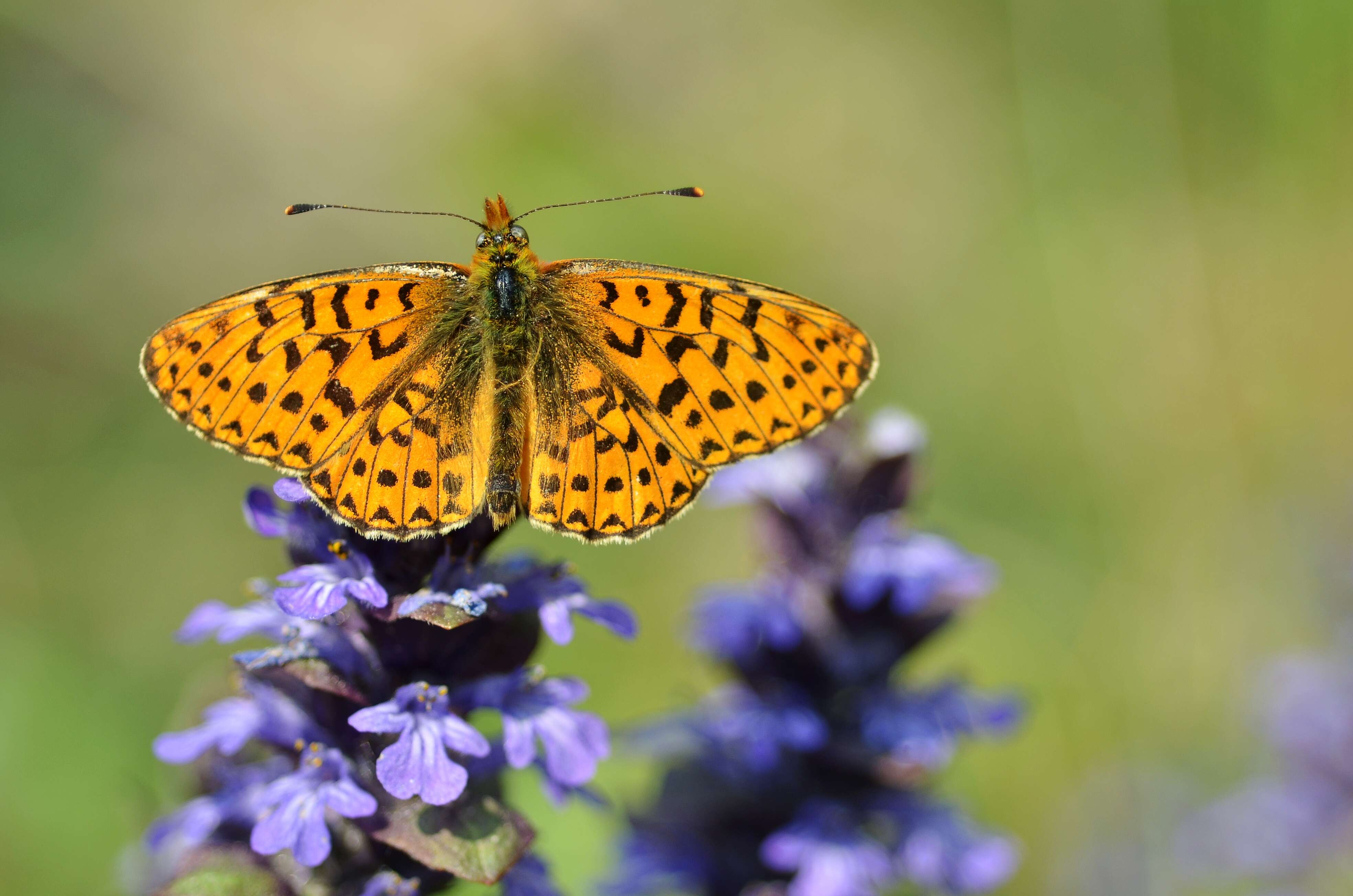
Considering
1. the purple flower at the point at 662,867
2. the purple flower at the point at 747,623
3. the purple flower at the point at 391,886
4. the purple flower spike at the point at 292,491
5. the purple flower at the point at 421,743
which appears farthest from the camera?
the purple flower at the point at 662,867

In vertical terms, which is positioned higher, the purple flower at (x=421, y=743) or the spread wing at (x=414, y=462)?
the spread wing at (x=414, y=462)

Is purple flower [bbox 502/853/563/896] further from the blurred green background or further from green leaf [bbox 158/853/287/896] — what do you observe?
the blurred green background

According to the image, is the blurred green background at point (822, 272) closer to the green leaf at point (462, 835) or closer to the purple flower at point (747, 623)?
the purple flower at point (747, 623)

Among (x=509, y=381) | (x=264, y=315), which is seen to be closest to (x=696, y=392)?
(x=509, y=381)

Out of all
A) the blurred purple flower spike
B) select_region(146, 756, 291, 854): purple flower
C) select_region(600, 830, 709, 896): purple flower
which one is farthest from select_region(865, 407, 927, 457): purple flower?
select_region(146, 756, 291, 854): purple flower

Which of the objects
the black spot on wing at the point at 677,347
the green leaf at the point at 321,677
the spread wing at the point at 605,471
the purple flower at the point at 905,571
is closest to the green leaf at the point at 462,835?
the green leaf at the point at 321,677

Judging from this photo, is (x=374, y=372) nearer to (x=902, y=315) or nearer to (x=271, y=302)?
(x=271, y=302)
